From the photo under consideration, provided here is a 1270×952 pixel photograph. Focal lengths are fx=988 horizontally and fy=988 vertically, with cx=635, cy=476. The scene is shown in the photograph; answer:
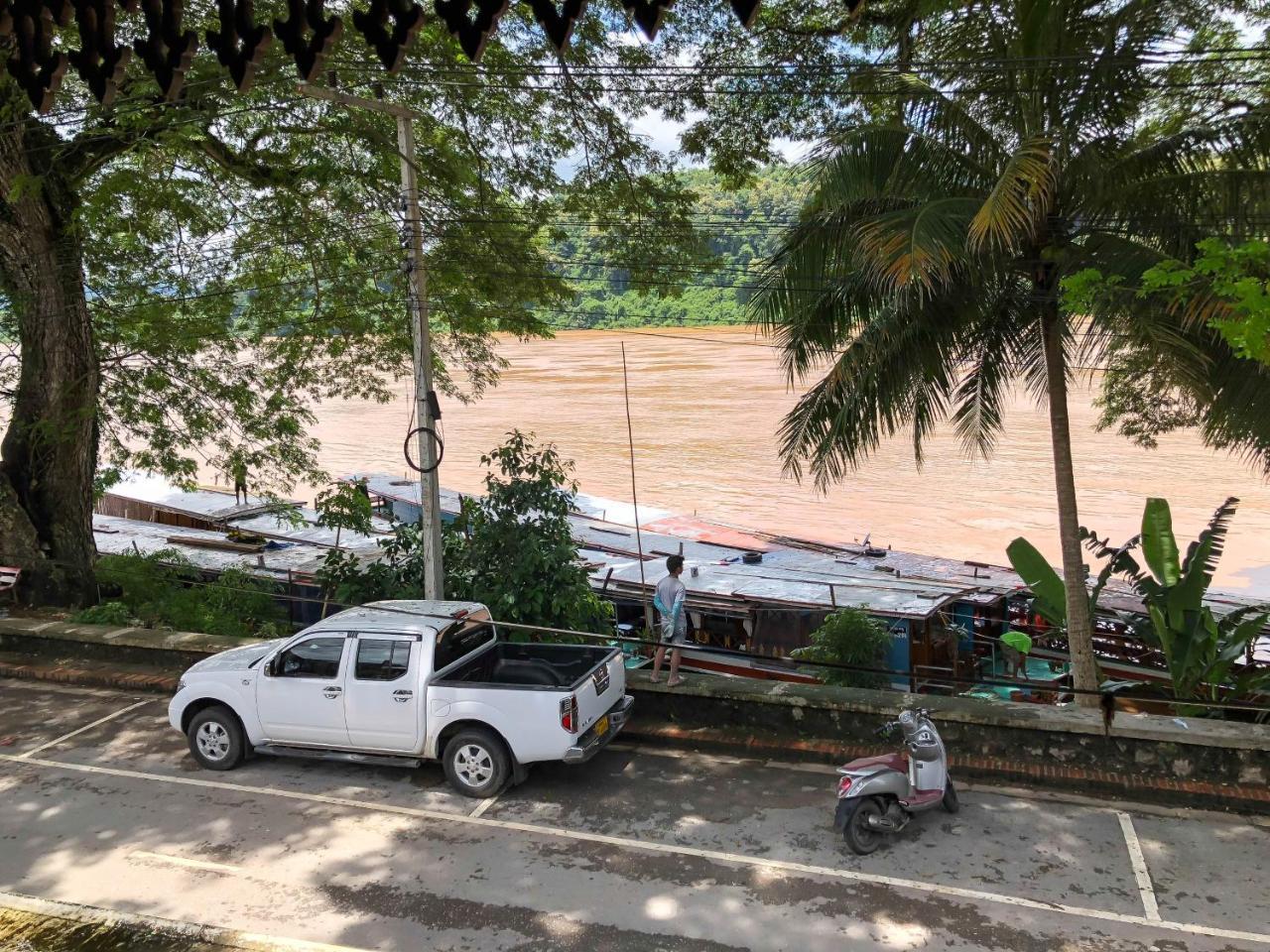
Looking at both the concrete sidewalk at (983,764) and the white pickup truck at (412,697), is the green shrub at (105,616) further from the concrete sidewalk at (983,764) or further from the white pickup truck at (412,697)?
the white pickup truck at (412,697)

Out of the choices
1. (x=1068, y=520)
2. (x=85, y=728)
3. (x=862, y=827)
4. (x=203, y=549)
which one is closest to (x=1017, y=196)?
(x=1068, y=520)

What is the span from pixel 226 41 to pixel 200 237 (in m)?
11.8

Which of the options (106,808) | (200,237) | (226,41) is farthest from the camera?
(200,237)

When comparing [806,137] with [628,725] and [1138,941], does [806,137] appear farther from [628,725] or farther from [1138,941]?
[1138,941]

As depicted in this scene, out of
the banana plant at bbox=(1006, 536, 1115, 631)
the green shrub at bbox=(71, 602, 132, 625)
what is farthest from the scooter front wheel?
the green shrub at bbox=(71, 602, 132, 625)

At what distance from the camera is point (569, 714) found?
24.4 ft

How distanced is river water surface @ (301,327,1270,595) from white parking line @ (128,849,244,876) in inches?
752

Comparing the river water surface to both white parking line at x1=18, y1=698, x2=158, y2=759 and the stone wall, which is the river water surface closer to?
the stone wall

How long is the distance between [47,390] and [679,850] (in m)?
11.4

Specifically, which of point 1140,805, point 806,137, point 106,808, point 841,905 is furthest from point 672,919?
point 806,137

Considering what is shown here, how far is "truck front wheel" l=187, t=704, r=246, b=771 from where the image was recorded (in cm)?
852

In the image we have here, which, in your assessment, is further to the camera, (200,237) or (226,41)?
(200,237)

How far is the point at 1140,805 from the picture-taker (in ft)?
24.2

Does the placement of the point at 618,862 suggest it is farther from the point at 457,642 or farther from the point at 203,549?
the point at 203,549
